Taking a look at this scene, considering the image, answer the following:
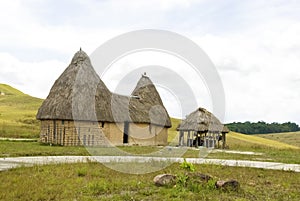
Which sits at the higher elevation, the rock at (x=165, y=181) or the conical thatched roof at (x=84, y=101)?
the conical thatched roof at (x=84, y=101)

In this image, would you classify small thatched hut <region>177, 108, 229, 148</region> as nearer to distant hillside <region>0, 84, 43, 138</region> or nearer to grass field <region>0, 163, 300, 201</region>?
distant hillside <region>0, 84, 43, 138</region>

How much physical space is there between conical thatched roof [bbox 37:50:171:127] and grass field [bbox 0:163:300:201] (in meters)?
19.8

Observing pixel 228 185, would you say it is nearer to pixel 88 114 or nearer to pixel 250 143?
pixel 88 114

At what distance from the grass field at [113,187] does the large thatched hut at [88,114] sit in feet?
64.1

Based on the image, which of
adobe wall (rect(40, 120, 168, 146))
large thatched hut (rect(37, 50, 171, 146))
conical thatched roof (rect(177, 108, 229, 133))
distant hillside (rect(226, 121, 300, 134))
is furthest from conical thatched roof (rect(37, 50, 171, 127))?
distant hillside (rect(226, 121, 300, 134))

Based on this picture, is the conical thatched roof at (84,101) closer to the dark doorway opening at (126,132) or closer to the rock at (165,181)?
the dark doorway opening at (126,132)

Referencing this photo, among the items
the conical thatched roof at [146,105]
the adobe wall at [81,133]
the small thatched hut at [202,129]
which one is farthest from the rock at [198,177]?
the small thatched hut at [202,129]

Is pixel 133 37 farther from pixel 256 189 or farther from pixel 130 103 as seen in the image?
pixel 130 103

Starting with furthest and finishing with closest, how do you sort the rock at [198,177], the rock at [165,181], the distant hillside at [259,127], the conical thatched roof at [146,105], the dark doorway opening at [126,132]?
the distant hillside at [259,127]
the conical thatched roof at [146,105]
the dark doorway opening at [126,132]
the rock at [198,177]
the rock at [165,181]

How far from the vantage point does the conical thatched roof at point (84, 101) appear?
32938 mm

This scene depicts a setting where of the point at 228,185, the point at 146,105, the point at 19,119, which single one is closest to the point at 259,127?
the point at 19,119

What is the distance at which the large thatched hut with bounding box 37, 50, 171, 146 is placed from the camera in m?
32.8

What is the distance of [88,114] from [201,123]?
13047 millimetres

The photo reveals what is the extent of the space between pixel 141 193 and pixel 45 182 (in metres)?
2.69
